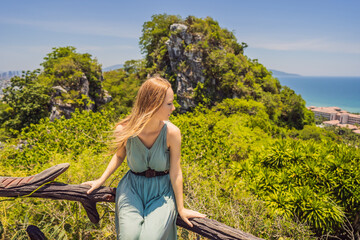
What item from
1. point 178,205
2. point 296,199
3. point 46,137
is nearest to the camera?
point 178,205

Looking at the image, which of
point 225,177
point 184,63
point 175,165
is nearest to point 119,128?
point 175,165

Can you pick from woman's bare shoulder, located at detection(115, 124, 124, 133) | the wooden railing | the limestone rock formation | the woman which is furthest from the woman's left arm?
the limestone rock formation

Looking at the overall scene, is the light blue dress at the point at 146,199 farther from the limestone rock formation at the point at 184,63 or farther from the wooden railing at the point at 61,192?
the limestone rock formation at the point at 184,63

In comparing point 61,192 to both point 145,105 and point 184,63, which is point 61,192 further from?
point 184,63

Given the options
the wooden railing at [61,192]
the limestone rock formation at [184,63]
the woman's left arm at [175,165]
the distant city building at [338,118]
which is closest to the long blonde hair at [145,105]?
the woman's left arm at [175,165]

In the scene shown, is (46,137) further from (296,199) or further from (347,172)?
(347,172)

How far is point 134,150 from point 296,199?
12.8ft

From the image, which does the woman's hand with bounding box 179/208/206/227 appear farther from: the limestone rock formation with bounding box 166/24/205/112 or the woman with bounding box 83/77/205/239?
the limestone rock formation with bounding box 166/24/205/112

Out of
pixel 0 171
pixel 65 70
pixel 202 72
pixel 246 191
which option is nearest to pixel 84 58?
pixel 65 70

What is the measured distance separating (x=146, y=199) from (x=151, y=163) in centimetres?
28

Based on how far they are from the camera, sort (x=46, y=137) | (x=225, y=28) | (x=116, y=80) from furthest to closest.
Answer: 1. (x=116, y=80)
2. (x=225, y=28)
3. (x=46, y=137)

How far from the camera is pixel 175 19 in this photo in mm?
26938

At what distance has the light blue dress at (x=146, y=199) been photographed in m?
1.53

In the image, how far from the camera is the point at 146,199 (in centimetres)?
174
